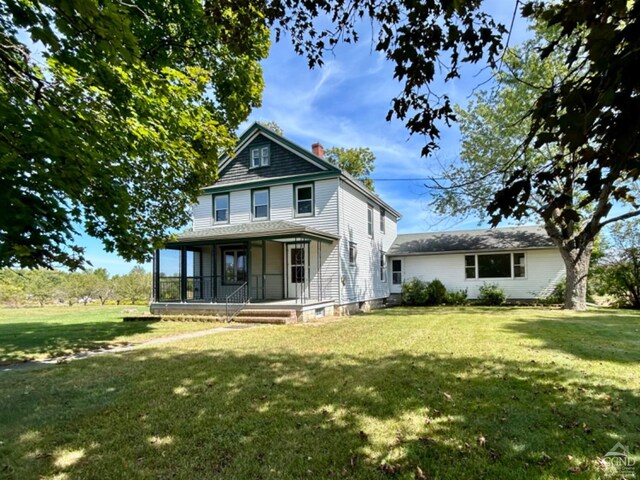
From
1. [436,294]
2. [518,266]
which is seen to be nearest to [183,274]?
[436,294]

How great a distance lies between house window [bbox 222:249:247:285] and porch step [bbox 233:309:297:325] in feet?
11.7

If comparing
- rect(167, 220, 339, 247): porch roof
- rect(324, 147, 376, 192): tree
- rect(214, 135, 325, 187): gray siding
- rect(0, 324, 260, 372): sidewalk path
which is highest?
rect(324, 147, 376, 192): tree

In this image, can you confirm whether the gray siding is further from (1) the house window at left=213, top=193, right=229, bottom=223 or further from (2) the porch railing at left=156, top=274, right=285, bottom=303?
(2) the porch railing at left=156, top=274, right=285, bottom=303

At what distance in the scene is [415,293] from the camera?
20.5 metres

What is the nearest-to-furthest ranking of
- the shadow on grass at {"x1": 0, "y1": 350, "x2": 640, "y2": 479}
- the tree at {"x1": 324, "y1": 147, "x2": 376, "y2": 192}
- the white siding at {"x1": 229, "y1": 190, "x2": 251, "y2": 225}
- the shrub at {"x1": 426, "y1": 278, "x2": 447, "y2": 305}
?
the shadow on grass at {"x1": 0, "y1": 350, "x2": 640, "y2": 479} → the white siding at {"x1": 229, "y1": 190, "x2": 251, "y2": 225} → the shrub at {"x1": 426, "y1": 278, "x2": 447, "y2": 305} → the tree at {"x1": 324, "y1": 147, "x2": 376, "y2": 192}

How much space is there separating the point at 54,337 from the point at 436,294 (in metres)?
17.2

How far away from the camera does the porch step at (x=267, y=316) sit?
12.3m

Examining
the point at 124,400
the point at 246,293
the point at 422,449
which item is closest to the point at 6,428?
the point at 124,400

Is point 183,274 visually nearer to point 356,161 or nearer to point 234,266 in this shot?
point 234,266

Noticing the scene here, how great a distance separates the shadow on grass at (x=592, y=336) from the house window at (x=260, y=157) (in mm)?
12100

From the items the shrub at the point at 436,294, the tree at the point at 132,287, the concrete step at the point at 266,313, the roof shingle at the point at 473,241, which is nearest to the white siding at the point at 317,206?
the concrete step at the point at 266,313

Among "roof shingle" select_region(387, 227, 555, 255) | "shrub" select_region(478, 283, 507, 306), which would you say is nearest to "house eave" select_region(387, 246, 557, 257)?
"roof shingle" select_region(387, 227, 555, 255)

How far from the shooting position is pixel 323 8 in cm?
442

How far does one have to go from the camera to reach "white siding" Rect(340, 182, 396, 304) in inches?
632
